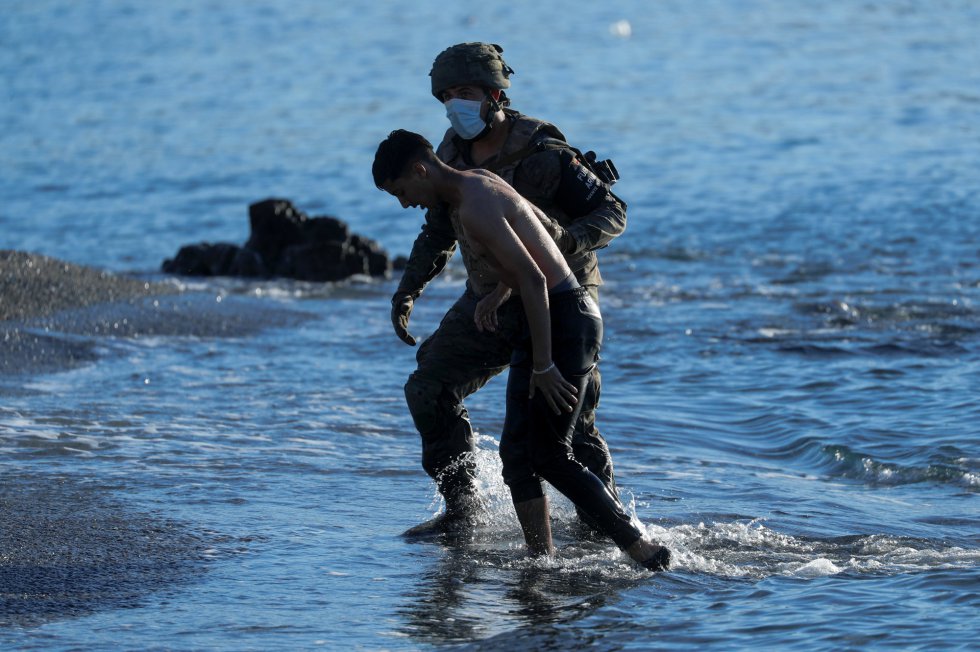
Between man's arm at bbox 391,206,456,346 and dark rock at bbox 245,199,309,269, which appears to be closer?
man's arm at bbox 391,206,456,346

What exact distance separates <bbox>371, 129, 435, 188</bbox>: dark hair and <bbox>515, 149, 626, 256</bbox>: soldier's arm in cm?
65

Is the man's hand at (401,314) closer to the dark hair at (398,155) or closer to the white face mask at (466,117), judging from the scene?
the white face mask at (466,117)

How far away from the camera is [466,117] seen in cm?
584

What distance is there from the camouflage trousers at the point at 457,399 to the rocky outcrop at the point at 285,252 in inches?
313

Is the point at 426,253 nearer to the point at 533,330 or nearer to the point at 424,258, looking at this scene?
the point at 424,258

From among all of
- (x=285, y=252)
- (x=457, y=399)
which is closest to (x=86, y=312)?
(x=285, y=252)

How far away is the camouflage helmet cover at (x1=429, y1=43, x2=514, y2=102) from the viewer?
586cm

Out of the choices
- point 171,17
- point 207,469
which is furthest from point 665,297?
point 171,17

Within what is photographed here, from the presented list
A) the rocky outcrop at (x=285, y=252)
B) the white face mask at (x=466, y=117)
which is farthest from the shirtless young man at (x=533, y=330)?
the rocky outcrop at (x=285, y=252)

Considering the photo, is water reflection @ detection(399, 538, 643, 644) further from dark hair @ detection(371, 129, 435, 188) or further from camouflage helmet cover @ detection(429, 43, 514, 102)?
camouflage helmet cover @ detection(429, 43, 514, 102)

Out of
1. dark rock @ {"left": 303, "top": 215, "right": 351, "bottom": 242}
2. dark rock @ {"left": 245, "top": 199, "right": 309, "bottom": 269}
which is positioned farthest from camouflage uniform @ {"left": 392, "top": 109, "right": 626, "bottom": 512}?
dark rock @ {"left": 245, "top": 199, "right": 309, "bottom": 269}

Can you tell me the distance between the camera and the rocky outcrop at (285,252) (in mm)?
14172

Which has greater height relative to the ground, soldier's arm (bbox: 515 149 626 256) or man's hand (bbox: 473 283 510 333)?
soldier's arm (bbox: 515 149 626 256)

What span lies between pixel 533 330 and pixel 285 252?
931 centimetres
